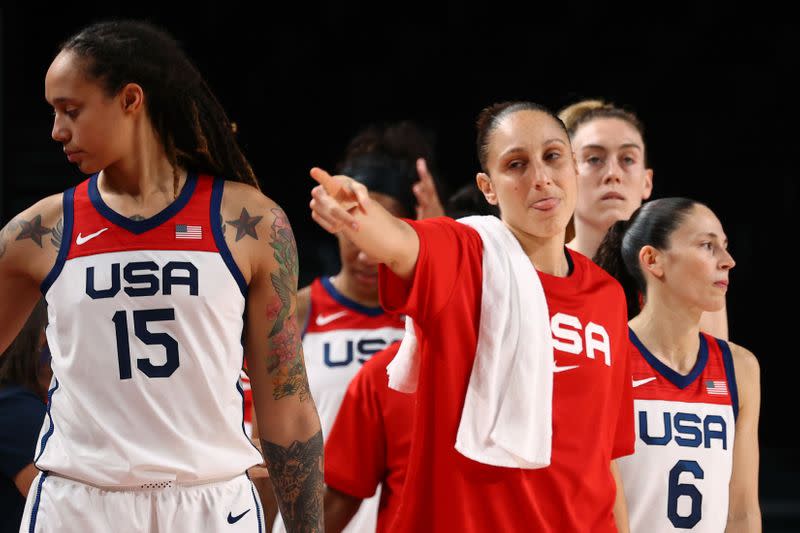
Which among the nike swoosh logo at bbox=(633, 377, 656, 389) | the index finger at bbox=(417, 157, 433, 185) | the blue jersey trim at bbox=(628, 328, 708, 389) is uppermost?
the index finger at bbox=(417, 157, 433, 185)

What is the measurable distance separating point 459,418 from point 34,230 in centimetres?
88

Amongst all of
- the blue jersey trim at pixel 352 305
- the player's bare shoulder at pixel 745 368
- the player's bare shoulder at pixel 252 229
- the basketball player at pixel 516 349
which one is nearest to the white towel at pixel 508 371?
the basketball player at pixel 516 349

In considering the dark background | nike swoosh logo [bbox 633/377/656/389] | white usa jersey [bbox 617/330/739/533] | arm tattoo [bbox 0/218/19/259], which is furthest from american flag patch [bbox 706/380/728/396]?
the dark background

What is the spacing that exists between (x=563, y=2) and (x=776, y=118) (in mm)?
1563

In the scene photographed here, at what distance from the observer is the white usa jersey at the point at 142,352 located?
2.00m

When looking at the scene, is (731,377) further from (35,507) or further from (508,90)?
(508,90)

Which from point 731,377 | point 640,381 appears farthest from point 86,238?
point 731,377

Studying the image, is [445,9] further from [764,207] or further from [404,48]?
[764,207]

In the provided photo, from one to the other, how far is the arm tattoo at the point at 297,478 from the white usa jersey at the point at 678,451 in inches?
35.8

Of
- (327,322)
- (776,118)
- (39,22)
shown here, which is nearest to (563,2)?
(776,118)

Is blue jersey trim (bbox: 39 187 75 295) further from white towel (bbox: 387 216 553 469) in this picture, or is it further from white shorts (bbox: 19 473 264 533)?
white towel (bbox: 387 216 553 469)

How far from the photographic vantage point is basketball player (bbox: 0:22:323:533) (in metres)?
2.00

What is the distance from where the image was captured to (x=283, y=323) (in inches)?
84.8

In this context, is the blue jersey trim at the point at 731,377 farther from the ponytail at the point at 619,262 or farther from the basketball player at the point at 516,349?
the basketball player at the point at 516,349
